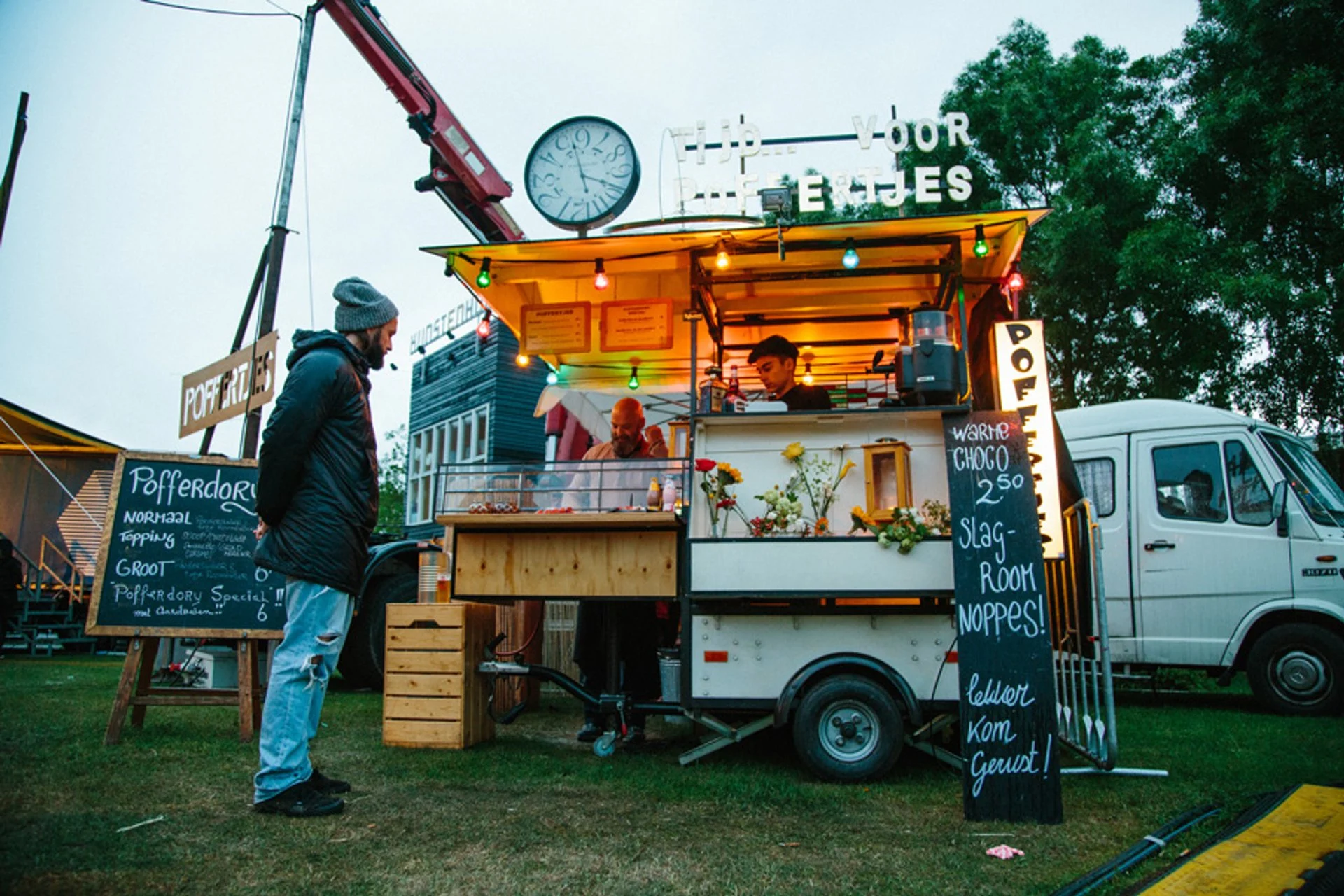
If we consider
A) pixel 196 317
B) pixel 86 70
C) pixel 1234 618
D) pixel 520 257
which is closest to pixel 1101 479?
pixel 1234 618

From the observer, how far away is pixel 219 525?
4.96 m

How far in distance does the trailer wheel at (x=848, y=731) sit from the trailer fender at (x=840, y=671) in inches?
1.8

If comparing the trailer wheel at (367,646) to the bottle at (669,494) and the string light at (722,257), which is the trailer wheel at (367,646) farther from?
the string light at (722,257)

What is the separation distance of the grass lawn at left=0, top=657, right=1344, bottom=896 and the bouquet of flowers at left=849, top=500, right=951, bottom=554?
1.08m

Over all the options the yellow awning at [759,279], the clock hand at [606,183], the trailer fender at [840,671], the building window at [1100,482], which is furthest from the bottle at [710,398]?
the building window at [1100,482]

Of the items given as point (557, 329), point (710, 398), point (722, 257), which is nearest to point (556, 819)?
point (710, 398)

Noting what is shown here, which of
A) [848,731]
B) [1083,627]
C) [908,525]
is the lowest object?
[848,731]

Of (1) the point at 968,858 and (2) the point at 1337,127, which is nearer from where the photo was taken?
(1) the point at 968,858

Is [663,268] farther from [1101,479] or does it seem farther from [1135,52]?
[1135,52]

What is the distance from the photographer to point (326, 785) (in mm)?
3406

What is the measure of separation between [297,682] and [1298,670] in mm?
6855

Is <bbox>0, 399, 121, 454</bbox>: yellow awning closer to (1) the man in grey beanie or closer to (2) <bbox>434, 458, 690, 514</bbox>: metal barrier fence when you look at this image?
(2) <bbox>434, 458, 690, 514</bbox>: metal barrier fence

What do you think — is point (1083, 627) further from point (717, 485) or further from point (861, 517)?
point (717, 485)

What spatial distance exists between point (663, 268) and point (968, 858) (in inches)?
137
